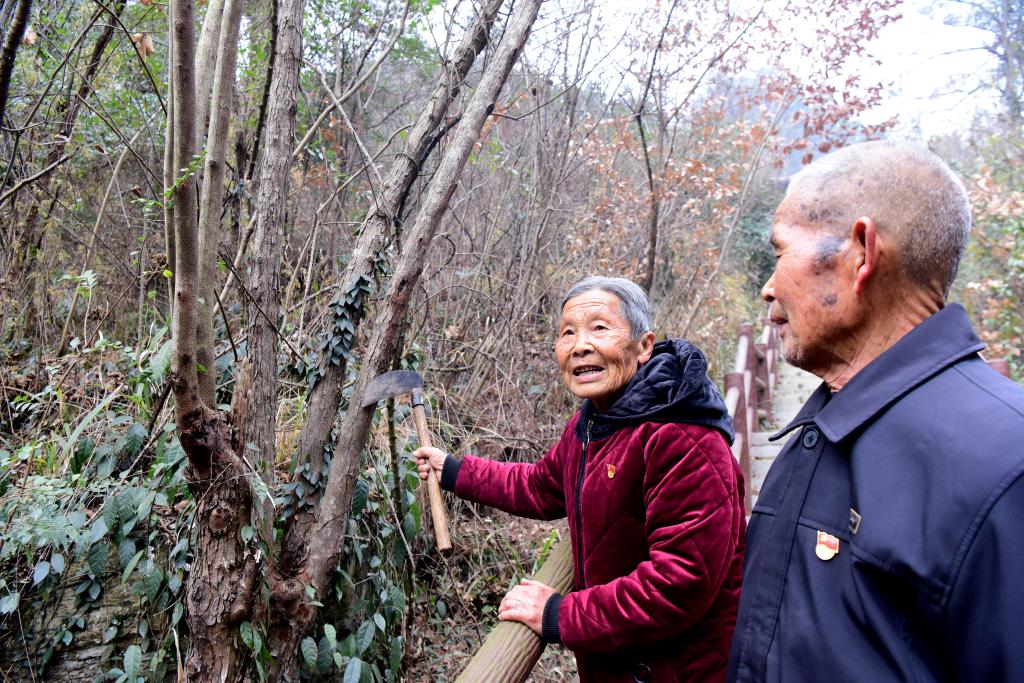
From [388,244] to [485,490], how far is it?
4.61 feet

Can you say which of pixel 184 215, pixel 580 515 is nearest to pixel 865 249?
pixel 580 515

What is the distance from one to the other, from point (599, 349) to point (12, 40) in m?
2.39

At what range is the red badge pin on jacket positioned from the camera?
1118 millimetres

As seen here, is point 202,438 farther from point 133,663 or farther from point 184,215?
point 133,663

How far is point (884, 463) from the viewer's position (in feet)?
3.47

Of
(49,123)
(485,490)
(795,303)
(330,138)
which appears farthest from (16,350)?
(795,303)

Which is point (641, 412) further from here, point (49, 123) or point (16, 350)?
point (49, 123)

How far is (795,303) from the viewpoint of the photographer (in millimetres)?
1261

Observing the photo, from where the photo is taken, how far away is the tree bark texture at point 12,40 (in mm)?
2354

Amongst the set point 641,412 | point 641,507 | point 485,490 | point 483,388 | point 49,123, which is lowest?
point 483,388

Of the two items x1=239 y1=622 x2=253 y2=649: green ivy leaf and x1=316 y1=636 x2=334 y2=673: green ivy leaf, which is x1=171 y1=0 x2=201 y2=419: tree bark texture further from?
x1=316 y1=636 x2=334 y2=673: green ivy leaf

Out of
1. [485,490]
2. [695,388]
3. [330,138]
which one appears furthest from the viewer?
[330,138]

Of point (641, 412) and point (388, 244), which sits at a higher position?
point (388, 244)

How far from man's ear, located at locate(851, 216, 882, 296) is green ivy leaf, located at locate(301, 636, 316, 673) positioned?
9.79 feet
